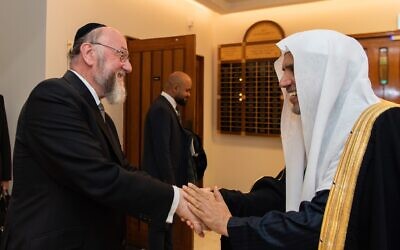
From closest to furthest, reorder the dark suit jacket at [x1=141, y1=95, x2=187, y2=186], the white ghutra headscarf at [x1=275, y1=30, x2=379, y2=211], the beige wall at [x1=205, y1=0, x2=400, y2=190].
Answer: the white ghutra headscarf at [x1=275, y1=30, x2=379, y2=211]
the dark suit jacket at [x1=141, y1=95, x2=187, y2=186]
the beige wall at [x1=205, y1=0, x2=400, y2=190]

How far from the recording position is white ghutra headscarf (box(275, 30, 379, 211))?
1315 mm

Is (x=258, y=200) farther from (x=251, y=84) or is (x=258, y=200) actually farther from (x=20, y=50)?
(x=251, y=84)

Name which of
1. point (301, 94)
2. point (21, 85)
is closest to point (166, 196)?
point (301, 94)

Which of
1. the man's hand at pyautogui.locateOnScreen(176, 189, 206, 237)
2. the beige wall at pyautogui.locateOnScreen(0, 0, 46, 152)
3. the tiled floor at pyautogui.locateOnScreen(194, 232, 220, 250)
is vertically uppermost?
the beige wall at pyautogui.locateOnScreen(0, 0, 46, 152)

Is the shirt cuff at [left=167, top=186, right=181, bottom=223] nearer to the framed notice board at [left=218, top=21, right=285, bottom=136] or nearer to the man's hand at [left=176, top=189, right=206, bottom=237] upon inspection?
the man's hand at [left=176, top=189, right=206, bottom=237]

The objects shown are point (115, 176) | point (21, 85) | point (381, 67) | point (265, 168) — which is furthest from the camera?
point (265, 168)

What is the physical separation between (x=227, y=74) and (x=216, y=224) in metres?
4.12

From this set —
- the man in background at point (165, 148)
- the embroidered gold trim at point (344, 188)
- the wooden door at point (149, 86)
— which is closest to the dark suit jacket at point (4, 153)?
the man in background at point (165, 148)

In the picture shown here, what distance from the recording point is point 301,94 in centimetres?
145

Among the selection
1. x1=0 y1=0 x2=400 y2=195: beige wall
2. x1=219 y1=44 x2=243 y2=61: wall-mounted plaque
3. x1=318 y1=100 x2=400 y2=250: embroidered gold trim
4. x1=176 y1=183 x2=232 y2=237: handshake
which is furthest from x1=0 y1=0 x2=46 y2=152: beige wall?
x1=219 y1=44 x2=243 y2=61: wall-mounted plaque

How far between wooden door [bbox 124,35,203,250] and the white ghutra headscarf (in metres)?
2.08

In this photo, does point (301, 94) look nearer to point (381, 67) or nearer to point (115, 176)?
point (115, 176)

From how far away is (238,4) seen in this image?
17.0 feet

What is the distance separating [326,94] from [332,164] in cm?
25
